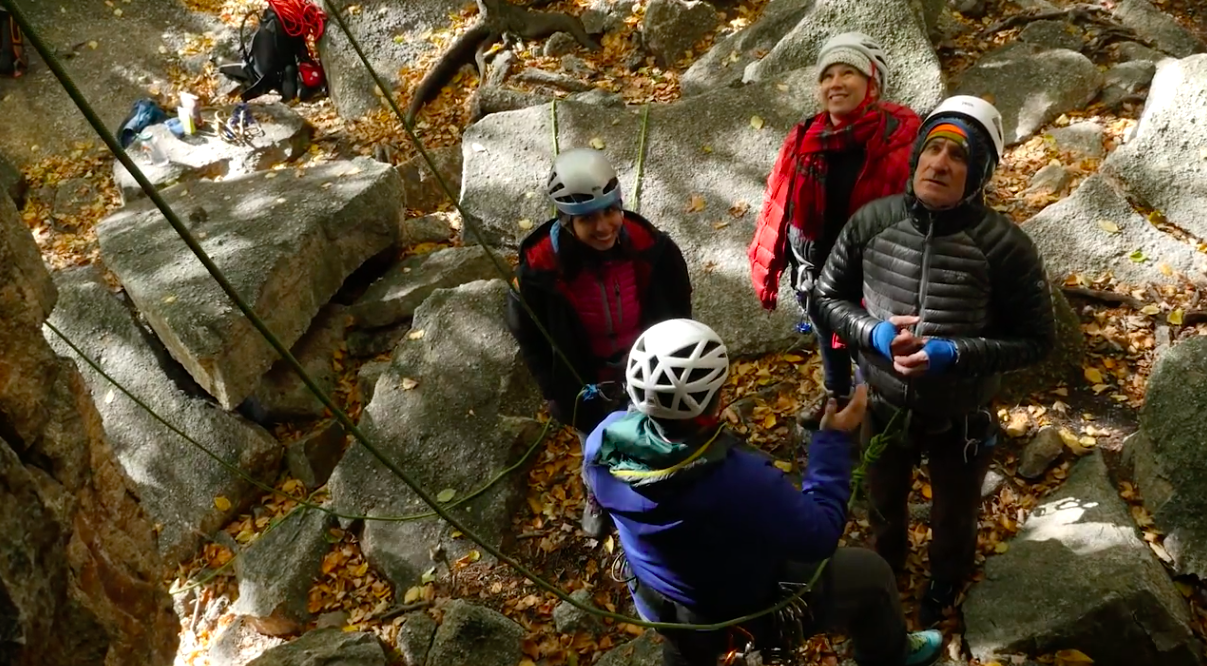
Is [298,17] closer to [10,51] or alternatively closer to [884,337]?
[10,51]

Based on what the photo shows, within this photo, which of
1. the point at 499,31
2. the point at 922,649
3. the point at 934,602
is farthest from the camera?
the point at 499,31

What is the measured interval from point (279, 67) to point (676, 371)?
10.2m

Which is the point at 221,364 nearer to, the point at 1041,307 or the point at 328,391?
the point at 328,391

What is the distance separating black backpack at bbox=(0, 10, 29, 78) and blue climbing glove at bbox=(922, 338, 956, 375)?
13.0 m

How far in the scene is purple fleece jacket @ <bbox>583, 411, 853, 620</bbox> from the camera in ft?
8.16

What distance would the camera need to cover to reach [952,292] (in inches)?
120

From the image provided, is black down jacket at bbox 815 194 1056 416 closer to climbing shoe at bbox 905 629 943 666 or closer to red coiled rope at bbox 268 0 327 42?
climbing shoe at bbox 905 629 943 666

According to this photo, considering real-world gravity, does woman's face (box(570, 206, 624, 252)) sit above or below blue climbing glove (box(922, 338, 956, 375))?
above

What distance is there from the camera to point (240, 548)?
5.92 metres

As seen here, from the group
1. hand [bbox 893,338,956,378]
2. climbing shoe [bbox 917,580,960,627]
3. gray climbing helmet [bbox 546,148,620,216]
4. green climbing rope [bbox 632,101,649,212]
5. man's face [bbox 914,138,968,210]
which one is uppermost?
man's face [bbox 914,138,968,210]

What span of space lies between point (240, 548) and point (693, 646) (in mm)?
4253

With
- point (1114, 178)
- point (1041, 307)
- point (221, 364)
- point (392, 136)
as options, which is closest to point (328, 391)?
point (221, 364)

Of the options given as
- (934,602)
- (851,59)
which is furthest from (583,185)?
(934,602)

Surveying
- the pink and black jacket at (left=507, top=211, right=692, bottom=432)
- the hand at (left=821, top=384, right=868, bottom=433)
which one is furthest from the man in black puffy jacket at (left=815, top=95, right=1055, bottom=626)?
the pink and black jacket at (left=507, top=211, right=692, bottom=432)
